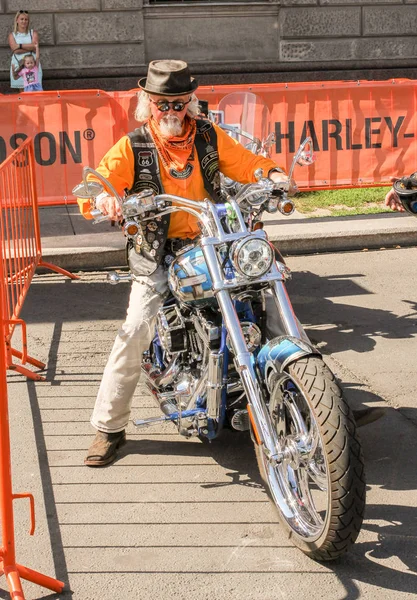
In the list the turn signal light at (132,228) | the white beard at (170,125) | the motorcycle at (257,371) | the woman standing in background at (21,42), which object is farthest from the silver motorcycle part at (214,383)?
the woman standing in background at (21,42)

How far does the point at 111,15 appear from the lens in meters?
16.2

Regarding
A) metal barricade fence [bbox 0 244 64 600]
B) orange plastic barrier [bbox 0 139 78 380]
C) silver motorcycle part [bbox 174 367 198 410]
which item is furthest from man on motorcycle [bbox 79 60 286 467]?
orange plastic barrier [bbox 0 139 78 380]

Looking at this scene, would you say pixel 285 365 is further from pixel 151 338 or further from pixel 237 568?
pixel 151 338

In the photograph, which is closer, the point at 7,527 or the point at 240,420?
the point at 7,527

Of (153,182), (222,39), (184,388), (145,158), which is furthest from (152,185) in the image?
(222,39)

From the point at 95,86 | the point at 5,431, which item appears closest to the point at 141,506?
the point at 5,431

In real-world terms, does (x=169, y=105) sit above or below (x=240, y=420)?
above

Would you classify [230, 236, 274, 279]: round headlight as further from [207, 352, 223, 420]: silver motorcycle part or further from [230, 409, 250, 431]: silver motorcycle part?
[230, 409, 250, 431]: silver motorcycle part

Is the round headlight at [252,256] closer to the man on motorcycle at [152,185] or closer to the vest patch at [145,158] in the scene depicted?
the man on motorcycle at [152,185]

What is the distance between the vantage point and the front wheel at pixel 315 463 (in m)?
3.55

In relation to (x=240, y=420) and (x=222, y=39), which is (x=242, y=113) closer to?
(x=240, y=420)

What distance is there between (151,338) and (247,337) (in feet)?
2.23

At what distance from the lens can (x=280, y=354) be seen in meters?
3.81

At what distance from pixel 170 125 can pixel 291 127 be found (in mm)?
5268
